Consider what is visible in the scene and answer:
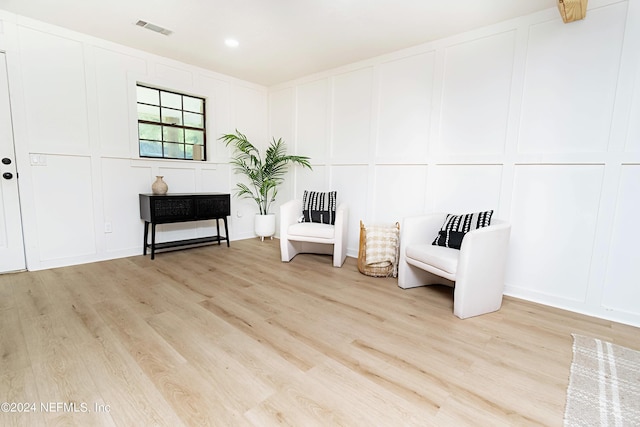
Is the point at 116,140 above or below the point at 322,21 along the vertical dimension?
below

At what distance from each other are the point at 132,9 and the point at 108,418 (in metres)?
3.07

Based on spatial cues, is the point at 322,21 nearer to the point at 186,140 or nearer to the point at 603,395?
the point at 186,140

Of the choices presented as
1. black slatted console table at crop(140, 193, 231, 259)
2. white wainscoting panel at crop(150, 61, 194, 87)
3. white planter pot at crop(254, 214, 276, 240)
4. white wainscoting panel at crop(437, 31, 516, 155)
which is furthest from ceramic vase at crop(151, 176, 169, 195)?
white wainscoting panel at crop(437, 31, 516, 155)

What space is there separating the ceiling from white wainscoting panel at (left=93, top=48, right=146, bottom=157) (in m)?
0.20

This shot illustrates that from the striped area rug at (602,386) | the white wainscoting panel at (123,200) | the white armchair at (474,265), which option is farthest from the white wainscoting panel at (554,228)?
the white wainscoting panel at (123,200)

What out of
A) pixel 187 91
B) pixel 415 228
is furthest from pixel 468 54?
pixel 187 91

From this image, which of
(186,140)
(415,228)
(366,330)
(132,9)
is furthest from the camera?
(186,140)

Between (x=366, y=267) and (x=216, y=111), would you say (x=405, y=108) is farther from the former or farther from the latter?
(x=216, y=111)

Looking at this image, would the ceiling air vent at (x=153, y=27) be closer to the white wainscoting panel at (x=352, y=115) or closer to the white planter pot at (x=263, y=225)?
the white wainscoting panel at (x=352, y=115)

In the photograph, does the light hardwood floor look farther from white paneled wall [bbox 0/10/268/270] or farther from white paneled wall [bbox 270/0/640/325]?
white paneled wall [bbox 0/10/268/270]

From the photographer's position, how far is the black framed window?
A: 12.4 ft

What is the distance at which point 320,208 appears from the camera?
3.76 metres

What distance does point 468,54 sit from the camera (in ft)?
9.48

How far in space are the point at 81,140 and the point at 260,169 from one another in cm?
216
